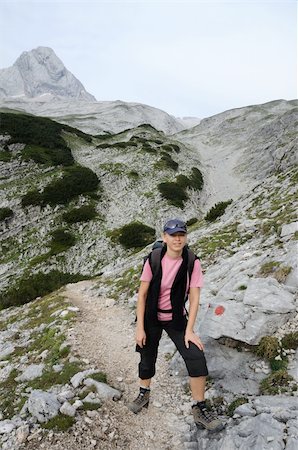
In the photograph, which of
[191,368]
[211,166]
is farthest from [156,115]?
[191,368]

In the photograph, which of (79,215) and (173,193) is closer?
(79,215)

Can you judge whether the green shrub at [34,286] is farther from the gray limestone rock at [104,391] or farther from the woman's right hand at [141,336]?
the woman's right hand at [141,336]

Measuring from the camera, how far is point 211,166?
61062 millimetres

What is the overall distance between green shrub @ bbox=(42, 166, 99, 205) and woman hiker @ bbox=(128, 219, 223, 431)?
30.7 meters

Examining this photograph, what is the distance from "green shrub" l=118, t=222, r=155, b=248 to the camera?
94.1 feet

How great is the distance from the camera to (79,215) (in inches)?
1293

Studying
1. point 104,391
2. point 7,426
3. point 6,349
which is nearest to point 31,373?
point 7,426

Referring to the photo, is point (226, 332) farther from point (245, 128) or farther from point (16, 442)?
point (245, 128)

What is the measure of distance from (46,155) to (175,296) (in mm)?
44235

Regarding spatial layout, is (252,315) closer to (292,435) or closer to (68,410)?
(292,435)

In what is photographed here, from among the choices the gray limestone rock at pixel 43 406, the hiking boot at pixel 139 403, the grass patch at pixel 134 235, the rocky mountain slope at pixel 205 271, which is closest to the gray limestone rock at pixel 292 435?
the rocky mountain slope at pixel 205 271

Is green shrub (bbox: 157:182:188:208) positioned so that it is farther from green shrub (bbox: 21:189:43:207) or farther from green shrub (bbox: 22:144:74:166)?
green shrub (bbox: 22:144:74:166)

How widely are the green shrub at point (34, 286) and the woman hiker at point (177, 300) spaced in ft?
51.2

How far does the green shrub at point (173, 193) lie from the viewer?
122 feet
